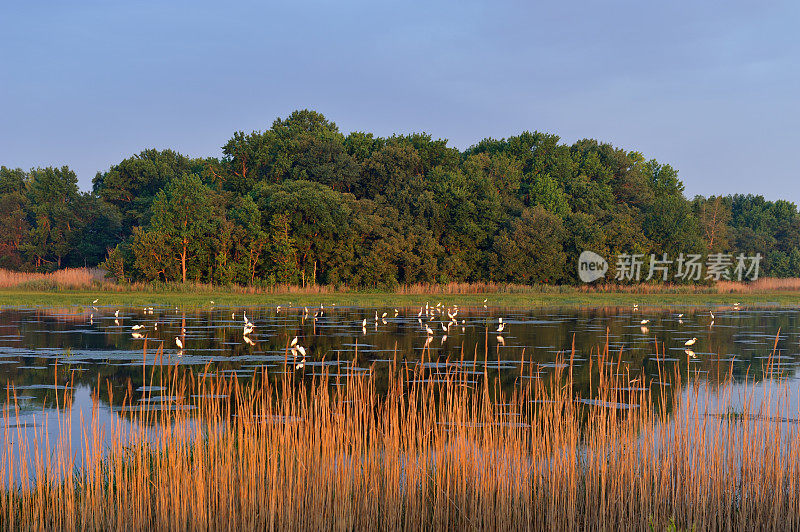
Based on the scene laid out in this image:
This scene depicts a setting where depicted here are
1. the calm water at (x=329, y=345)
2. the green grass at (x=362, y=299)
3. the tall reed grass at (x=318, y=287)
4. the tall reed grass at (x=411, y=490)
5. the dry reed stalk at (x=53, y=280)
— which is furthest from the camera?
the tall reed grass at (x=318, y=287)

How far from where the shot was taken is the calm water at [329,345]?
19.3 m

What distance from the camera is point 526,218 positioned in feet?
281

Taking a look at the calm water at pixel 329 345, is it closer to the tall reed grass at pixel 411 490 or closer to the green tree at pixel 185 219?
the tall reed grass at pixel 411 490

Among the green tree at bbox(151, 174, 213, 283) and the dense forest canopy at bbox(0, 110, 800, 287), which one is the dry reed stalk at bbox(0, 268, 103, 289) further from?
the green tree at bbox(151, 174, 213, 283)

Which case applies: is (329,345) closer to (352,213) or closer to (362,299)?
(362,299)

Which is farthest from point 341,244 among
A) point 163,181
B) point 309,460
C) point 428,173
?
point 309,460

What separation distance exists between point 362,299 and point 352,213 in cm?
1577

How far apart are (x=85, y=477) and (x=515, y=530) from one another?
5340mm

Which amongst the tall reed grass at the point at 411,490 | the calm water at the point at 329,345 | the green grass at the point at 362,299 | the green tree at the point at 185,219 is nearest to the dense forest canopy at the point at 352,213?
the green tree at the point at 185,219

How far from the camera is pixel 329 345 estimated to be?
29.2 metres

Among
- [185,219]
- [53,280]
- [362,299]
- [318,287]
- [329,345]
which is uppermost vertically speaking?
[185,219]

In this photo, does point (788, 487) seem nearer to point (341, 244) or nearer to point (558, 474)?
point (558, 474)

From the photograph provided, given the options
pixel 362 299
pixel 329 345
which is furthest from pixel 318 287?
pixel 329 345

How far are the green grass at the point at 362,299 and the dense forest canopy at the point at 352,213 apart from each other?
6.62m
